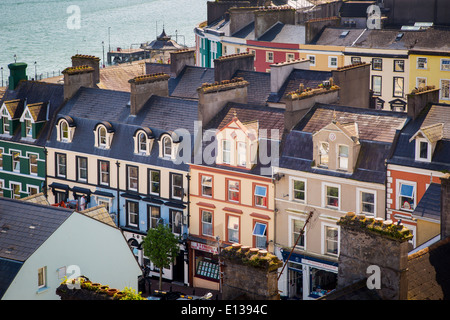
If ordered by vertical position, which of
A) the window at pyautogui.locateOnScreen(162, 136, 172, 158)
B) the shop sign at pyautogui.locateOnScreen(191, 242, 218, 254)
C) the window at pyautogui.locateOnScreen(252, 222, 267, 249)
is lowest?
the shop sign at pyautogui.locateOnScreen(191, 242, 218, 254)

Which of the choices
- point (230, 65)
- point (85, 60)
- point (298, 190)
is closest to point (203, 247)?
point (298, 190)

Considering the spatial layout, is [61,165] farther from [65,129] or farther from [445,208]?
[445,208]

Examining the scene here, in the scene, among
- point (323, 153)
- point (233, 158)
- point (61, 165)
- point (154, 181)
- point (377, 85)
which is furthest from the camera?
point (377, 85)

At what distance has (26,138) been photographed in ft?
197

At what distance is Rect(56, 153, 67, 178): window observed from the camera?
192 ft

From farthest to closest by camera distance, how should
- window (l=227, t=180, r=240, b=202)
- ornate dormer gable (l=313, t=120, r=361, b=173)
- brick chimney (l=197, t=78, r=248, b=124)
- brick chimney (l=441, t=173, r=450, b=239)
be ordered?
brick chimney (l=197, t=78, r=248, b=124), window (l=227, t=180, r=240, b=202), ornate dormer gable (l=313, t=120, r=361, b=173), brick chimney (l=441, t=173, r=450, b=239)

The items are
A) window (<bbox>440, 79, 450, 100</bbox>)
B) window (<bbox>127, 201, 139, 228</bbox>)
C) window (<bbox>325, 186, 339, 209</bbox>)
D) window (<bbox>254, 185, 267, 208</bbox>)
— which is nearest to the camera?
window (<bbox>325, 186, 339, 209</bbox>)

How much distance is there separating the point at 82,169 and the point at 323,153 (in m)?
17.0

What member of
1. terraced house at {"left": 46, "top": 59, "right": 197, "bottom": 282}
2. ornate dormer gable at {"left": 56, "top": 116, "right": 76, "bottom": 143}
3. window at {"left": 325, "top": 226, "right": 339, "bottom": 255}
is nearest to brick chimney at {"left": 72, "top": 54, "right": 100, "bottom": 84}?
terraced house at {"left": 46, "top": 59, "right": 197, "bottom": 282}

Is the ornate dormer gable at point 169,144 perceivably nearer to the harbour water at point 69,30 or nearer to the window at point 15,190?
the window at point 15,190

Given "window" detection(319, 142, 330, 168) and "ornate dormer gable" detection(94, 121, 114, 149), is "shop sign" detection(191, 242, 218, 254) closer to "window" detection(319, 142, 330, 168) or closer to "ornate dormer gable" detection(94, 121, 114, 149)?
"ornate dormer gable" detection(94, 121, 114, 149)

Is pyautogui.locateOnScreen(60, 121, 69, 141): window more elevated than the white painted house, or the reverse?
pyautogui.locateOnScreen(60, 121, 69, 141): window
